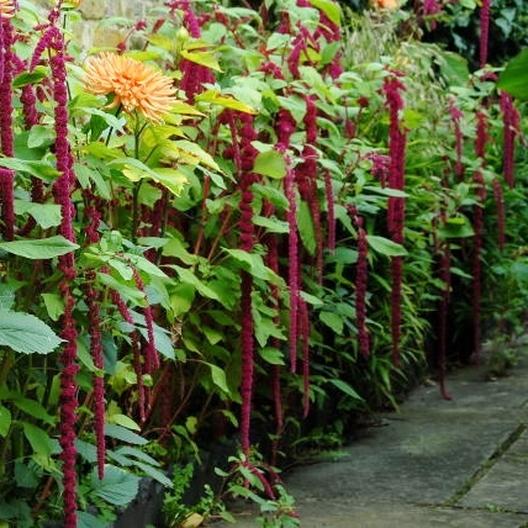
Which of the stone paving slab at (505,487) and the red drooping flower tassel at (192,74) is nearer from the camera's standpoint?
the red drooping flower tassel at (192,74)

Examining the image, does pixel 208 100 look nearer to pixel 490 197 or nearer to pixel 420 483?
pixel 420 483

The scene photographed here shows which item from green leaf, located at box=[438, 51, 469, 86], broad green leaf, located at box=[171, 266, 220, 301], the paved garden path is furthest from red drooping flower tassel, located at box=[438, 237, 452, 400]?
broad green leaf, located at box=[171, 266, 220, 301]

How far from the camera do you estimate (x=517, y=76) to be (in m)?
2.22

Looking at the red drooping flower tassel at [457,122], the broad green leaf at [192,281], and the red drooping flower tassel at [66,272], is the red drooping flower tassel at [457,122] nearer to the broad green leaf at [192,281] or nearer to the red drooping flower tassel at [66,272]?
the broad green leaf at [192,281]

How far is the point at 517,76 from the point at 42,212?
96cm

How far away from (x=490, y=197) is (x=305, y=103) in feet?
7.93

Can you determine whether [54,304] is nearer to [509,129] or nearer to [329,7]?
[329,7]

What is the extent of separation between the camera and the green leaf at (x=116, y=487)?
2824mm

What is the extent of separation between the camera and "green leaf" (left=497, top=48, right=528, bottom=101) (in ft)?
7.27

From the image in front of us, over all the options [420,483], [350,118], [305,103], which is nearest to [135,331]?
[305,103]

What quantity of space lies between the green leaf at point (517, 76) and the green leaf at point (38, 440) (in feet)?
3.91

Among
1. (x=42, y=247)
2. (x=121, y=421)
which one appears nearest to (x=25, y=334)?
(x=42, y=247)

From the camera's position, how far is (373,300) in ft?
15.7

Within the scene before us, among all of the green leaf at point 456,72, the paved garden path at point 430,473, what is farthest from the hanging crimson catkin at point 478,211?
the green leaf at point 456,72
